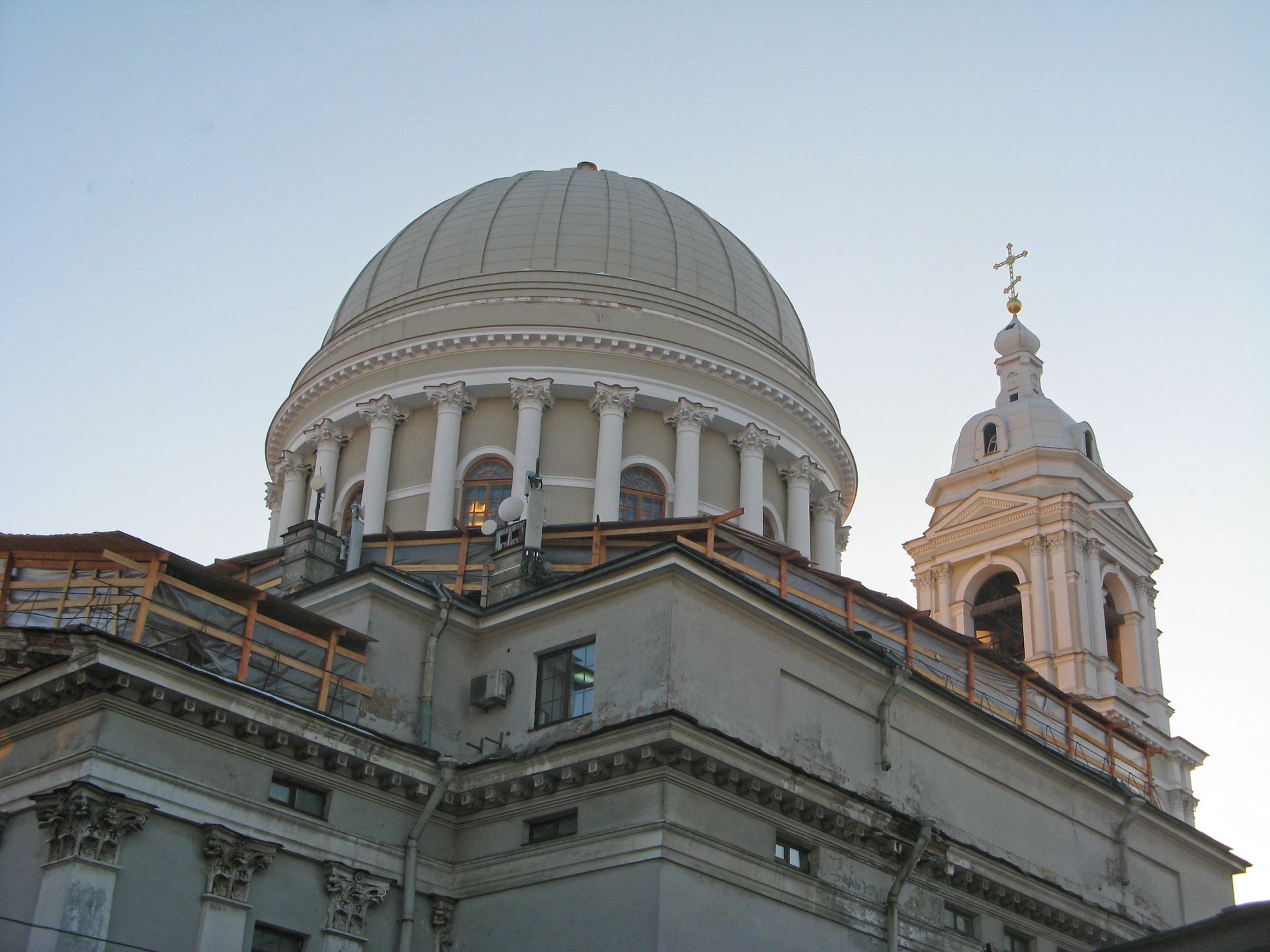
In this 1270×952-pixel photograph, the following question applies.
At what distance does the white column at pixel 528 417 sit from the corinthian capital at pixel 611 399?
1130 millimetres

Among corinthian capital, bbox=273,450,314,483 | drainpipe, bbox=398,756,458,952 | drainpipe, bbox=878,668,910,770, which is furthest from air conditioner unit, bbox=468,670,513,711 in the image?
corinthian capital, bbox=273,450,314,483

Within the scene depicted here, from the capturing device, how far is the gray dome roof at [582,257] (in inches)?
1607

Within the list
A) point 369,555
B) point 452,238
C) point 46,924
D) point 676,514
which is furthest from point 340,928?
point 452,238

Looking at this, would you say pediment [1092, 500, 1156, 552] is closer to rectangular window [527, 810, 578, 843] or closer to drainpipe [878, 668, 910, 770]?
drainpipe [878, 668, 910, 770]

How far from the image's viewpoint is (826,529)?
A: 42.3m

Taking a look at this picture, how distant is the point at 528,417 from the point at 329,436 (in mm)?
5878

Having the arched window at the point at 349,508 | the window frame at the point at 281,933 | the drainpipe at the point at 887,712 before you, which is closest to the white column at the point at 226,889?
the window frame at the point at 281,933

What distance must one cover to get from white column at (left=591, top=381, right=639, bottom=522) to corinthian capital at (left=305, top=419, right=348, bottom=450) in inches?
267

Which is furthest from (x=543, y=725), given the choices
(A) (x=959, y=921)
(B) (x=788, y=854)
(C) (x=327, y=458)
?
(C) (x=327, y=458)

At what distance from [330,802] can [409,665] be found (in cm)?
310

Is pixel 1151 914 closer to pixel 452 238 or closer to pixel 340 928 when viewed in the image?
pixel 340 928

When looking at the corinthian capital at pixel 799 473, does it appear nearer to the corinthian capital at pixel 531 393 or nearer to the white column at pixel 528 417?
the white column at pixel 528 417

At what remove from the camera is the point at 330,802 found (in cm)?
2345

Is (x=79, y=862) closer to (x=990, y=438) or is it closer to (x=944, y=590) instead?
(x=944, y=590)
